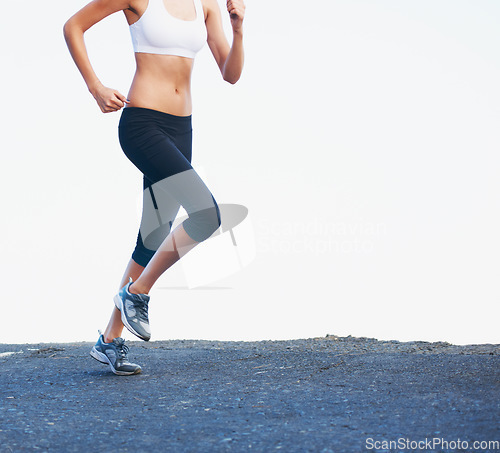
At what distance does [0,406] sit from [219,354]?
166 centimetres

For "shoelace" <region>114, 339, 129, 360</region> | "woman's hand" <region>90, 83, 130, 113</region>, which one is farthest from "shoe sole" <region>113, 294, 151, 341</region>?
"woman's hand" <region>90, 83, 130, 113</region>

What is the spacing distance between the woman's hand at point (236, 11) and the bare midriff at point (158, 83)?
0.31 meters

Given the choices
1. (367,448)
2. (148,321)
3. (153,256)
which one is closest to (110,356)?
(148,321)

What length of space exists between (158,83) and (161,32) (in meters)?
0.25

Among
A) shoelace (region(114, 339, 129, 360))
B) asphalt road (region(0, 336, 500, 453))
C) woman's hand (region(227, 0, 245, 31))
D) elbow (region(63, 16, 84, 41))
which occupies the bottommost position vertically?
asphalt road (region(0, 336, 500, 453))

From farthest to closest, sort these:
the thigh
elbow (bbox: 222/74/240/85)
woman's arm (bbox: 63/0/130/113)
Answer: elbow (bbox: 222/74/240/85) < the thigh < woman's arm (bbox: 63/0/130/113)

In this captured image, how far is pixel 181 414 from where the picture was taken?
7.65 ft

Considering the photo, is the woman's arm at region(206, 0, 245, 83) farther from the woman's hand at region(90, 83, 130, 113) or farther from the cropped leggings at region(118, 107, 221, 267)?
the woman's hand at region(90, 83, 130, 113)

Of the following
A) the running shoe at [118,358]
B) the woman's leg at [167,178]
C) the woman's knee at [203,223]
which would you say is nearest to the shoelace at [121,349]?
the running shoe at [118,358]

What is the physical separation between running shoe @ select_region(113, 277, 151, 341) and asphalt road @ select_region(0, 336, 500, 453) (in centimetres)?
27

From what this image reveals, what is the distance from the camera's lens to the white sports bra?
3059 mm

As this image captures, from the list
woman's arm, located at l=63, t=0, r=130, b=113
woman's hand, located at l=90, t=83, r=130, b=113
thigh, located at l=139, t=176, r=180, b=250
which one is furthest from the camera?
thigh, located at l=139, t=176, r=180, b=250

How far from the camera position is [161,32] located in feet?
10.1

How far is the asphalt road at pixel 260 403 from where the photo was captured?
6.31ft
